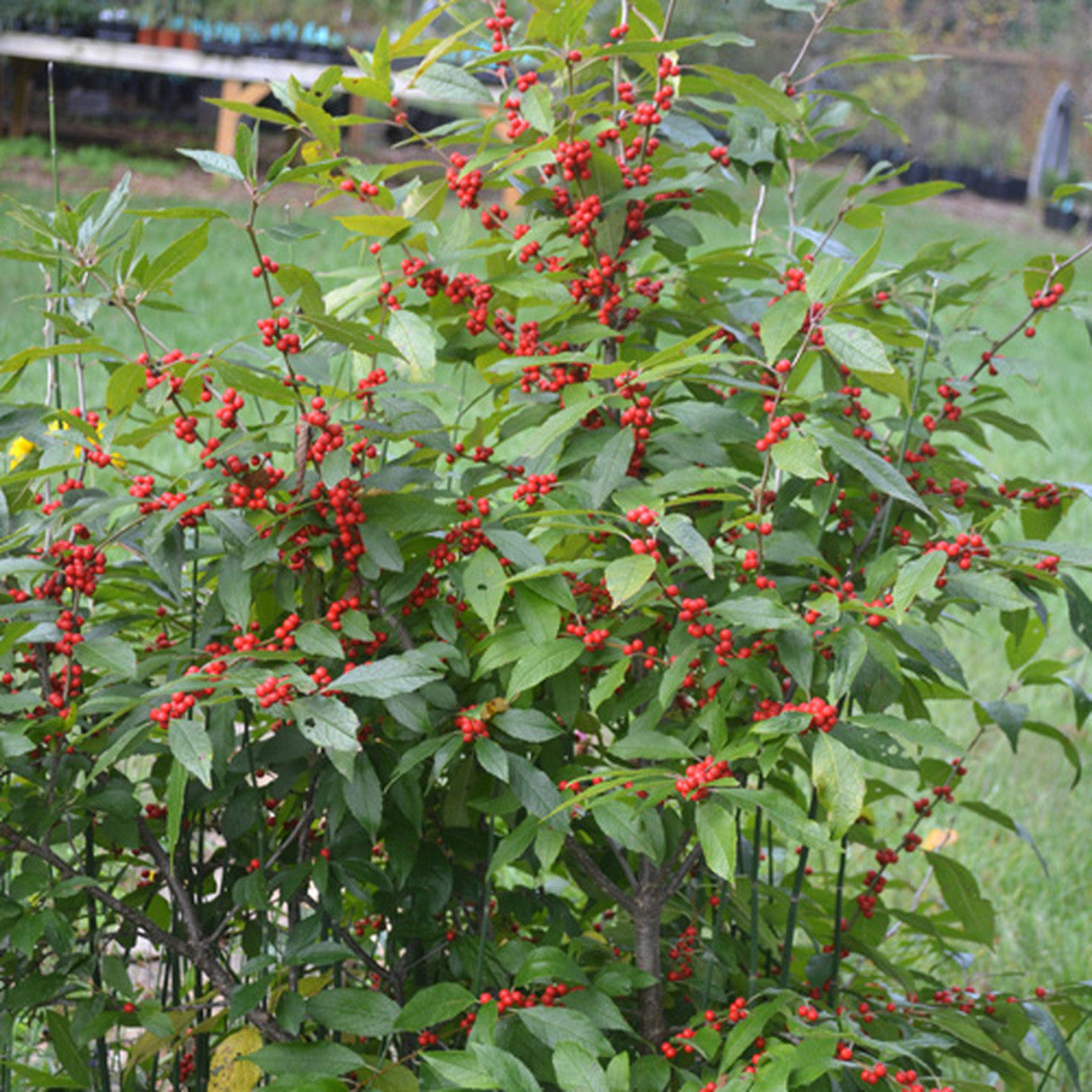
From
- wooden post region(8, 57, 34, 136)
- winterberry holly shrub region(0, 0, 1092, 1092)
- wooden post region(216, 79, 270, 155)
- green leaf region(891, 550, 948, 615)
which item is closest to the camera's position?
green leaf region(891, 550, 948, 615)

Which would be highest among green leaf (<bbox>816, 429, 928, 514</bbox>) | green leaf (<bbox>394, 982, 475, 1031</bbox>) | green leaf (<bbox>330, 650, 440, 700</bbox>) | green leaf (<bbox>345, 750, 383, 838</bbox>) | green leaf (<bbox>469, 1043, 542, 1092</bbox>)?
green leaf (<bbox>816, 429, 928, 514</bbox>)

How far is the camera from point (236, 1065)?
4.33 ft

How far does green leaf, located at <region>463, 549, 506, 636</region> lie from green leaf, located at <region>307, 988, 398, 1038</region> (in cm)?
34

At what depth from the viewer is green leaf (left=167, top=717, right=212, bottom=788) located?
3.28 ft

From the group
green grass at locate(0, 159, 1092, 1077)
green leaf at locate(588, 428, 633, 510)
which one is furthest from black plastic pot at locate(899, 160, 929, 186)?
green leaf at locate(588, 428, 633, 510)

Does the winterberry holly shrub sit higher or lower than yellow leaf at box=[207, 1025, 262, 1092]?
higher

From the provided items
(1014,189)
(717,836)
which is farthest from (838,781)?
Result: (1014,189)

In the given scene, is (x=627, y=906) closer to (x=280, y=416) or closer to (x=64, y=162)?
(x=280, y=416)

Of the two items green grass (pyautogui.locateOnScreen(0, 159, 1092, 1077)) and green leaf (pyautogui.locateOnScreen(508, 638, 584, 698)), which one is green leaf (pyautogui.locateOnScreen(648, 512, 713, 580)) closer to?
green leaf (pyautogui.locateOnScreen(508, 638, 584, 698))

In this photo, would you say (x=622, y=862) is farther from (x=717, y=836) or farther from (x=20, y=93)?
(x=20, y=93)

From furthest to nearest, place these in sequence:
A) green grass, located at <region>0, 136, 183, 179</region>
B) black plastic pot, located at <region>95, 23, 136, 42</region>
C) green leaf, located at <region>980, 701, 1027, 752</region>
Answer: black plastic pot, located at <region>95, 23, 136, 42</region>
green grass, located at <region>0, 136, 183, 179</region>
green leaf, located at <region>980, 701, 1027, 752</region>

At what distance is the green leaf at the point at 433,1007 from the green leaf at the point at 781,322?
1.87ft

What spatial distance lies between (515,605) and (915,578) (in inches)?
13.4

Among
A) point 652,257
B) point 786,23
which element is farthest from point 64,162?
point 652,257
